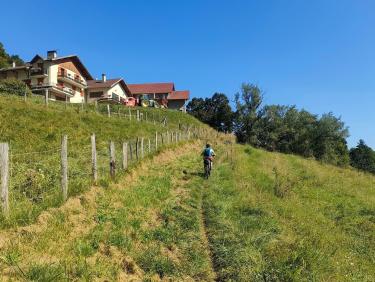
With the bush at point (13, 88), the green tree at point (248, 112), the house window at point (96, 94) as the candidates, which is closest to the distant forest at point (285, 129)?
the green tree at point (248, 112)

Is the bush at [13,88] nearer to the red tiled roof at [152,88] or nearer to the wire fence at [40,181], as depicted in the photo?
the wire fence at [40,181]

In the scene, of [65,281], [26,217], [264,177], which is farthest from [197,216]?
[264,177]

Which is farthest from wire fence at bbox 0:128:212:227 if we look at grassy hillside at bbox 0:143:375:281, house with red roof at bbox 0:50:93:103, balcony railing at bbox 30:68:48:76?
balcony railing at bbox 30:68:48:76

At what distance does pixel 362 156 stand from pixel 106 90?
253ft

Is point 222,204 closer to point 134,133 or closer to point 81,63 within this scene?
point 134,133

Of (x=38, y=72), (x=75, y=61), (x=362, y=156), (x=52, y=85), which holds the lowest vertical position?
(x=362, y=156)

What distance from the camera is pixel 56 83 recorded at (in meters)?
66.4

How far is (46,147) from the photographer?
68.3 feet

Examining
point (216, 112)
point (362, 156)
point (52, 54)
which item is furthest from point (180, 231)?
point (362, 156)

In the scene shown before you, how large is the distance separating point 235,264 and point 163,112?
191ft

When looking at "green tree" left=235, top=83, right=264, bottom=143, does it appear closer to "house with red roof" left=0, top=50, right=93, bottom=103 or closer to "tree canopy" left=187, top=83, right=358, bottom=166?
"tree canopy" left=187, top=83, right=358, bottom=166

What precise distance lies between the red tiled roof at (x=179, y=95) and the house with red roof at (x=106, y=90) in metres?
16.4

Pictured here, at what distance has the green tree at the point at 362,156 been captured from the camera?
106m

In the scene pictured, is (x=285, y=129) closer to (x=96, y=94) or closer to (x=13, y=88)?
(x=96, y=94)
